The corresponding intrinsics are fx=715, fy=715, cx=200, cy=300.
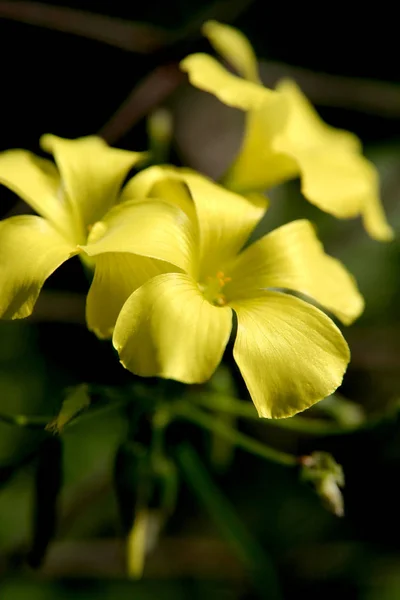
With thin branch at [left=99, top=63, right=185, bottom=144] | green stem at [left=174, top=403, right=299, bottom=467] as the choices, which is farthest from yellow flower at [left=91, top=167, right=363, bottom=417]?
thin branch at [left=99, top=63, right=185, bottom=144]

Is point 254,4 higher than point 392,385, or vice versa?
point 254,4

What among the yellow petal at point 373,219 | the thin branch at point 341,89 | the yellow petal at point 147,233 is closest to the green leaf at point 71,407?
the yellow petal at point 147,233

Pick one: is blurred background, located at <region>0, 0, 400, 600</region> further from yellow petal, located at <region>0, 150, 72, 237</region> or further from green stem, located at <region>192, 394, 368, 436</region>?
yellow petal, located at <region>0, 150, 72, 237</region>

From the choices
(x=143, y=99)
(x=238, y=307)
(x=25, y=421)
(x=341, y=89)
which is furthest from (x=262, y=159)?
(x=341, y=89)

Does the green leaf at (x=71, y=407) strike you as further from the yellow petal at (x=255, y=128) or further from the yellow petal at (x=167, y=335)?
the yellow petal at (x=255, y=128)

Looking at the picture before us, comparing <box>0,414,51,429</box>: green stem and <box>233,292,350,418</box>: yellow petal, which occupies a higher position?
<box>233,292,350,418</box>: yellow petal

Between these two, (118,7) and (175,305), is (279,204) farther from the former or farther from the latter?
(175,305)

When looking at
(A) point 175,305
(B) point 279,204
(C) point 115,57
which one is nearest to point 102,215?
(A) point 175,305
